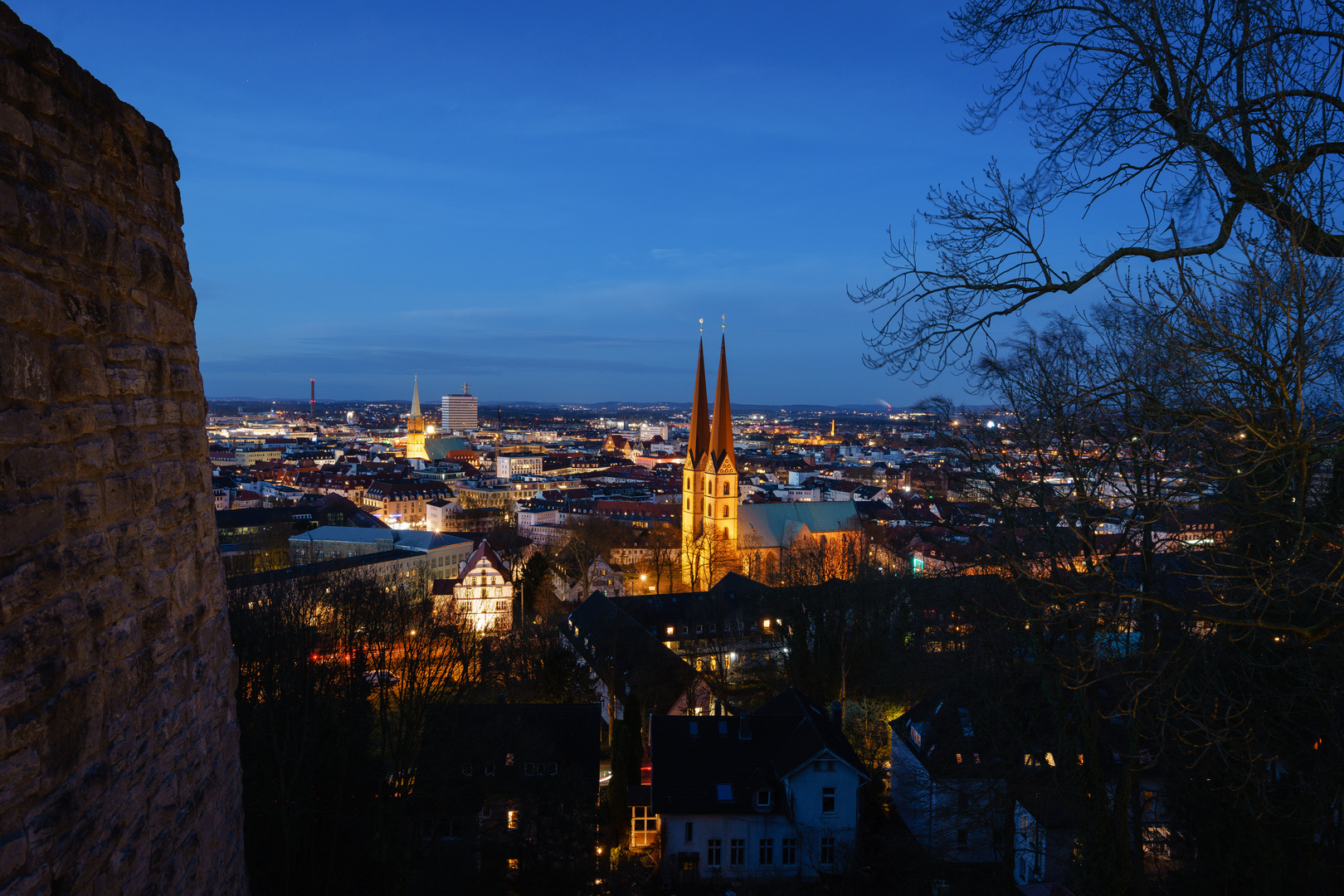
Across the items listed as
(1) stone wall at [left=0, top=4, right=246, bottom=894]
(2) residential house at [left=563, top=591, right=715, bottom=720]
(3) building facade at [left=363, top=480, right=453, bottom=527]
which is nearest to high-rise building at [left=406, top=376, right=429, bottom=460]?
(3) building facade at [left=363, top=480, right=453, bottom=527]

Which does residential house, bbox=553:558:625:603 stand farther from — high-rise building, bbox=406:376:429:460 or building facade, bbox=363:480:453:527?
high-rise building, bbox=406:376:429:460

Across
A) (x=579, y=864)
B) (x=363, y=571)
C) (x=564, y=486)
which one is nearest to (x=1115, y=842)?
(x=579, y=864)

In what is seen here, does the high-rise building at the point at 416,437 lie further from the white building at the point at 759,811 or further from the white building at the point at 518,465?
the white building at the point at 759,811

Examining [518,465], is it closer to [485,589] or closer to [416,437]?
[416,437]

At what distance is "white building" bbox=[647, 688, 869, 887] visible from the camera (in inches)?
631

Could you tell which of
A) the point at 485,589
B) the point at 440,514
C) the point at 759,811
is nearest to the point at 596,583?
the point at 485,589

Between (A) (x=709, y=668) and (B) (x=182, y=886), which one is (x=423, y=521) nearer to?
(A) (x=709, y=668)

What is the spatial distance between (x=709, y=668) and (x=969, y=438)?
58.5ft

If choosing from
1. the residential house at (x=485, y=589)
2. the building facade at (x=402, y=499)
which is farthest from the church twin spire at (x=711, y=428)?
the building facade at (x=402, y=499)

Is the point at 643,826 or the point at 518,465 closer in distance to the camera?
the point at 643,826

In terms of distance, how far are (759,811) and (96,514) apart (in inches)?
632

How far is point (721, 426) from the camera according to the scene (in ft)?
147

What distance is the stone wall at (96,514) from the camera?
81.1 inches

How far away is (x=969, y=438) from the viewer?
38.9 feet
